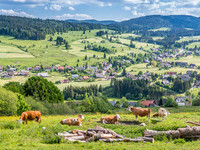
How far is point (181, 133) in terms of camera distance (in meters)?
19.5

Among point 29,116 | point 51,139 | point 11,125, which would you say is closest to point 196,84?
point 29,116

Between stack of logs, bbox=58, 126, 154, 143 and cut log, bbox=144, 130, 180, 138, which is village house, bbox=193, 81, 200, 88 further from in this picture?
stack of logs, bbox=58, 126, 154, 143

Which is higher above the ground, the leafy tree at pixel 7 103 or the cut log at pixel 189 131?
the cut log at pixel 189 131

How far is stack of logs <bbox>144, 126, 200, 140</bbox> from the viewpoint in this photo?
1938 cm

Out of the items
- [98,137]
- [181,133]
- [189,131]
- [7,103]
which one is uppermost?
[189,131]

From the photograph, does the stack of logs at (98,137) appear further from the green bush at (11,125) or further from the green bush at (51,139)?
the green bush at (11,125)

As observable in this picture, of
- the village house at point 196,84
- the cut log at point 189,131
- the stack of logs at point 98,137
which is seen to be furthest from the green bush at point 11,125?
the village house at point 196,84

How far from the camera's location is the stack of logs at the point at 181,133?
19.4 meters

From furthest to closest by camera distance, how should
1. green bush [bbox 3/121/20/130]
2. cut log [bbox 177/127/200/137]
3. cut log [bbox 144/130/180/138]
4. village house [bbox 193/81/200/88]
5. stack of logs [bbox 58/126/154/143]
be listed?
village house [bbox 193/81/200/88]
green bush [bbox 3/121/20/130]
cut log [bbox 144/130/180/138]
cut log [bbox 177/127/200/137]
stack of logs [bbox 58/126/154/143]

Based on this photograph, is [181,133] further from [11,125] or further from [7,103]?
[7,103]

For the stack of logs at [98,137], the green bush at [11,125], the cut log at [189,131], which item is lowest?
the green bush at [11,125]

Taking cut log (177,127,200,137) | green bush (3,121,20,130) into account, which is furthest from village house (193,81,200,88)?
green bush (3,121,20,130)

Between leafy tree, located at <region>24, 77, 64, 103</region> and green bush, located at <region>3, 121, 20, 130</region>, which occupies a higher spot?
green bush, located at <region>3, 121, 20, 130</region>

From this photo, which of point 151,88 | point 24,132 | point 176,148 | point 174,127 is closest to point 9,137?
point 24,132
